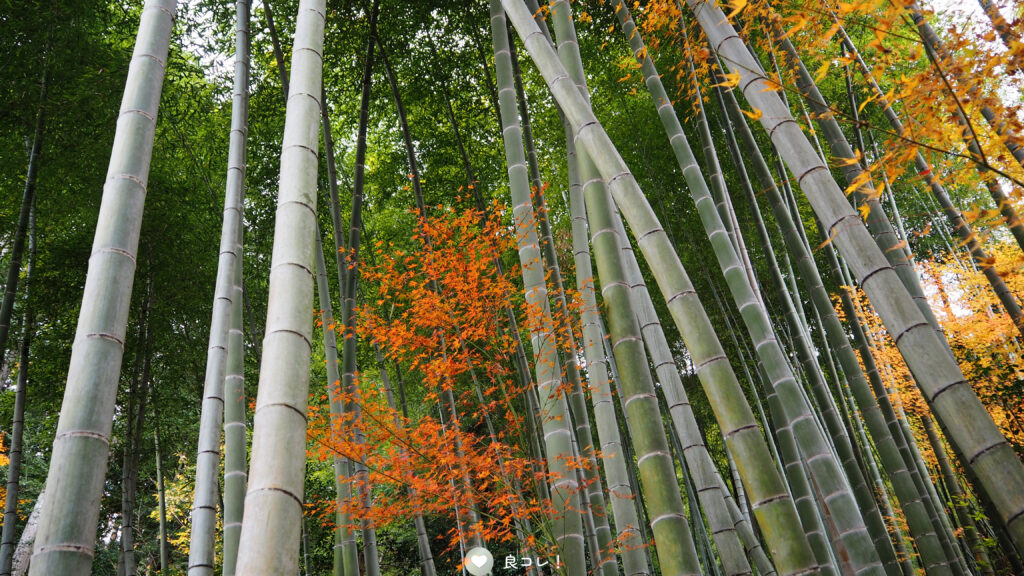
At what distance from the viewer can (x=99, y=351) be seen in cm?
132

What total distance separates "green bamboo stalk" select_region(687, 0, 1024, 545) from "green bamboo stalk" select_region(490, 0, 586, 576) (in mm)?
1643

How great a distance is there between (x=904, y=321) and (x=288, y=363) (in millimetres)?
1495

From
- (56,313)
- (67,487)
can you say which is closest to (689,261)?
(56,313)

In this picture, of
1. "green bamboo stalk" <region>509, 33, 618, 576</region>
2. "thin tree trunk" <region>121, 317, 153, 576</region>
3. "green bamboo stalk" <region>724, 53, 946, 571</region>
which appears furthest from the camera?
"thin tree trunk" <region>121, 317, 153, 576</region>

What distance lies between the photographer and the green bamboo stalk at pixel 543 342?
10.00 ft

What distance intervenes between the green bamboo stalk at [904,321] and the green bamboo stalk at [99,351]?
174 cm

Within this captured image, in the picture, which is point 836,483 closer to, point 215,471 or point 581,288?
point 581,288

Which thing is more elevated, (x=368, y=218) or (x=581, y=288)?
(x=368, y=218)

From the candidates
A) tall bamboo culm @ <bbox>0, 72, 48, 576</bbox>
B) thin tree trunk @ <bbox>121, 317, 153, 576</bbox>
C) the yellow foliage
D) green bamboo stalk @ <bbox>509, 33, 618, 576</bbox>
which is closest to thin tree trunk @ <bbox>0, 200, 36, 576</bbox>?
tall bamboo culm @ <bbox>0, 72, 48, 576</bbox>

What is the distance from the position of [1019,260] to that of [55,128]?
637cm

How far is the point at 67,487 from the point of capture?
1.18 meters

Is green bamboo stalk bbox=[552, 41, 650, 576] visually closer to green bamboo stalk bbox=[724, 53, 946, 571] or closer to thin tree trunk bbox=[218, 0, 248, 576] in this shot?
green bamboo stalk bbox=[724, 53, 946, 571]

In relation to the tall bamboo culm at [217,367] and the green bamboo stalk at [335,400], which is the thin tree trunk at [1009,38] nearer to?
the tall bamboo culm at [217,367]

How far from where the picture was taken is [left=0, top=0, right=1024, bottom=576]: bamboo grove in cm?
151
